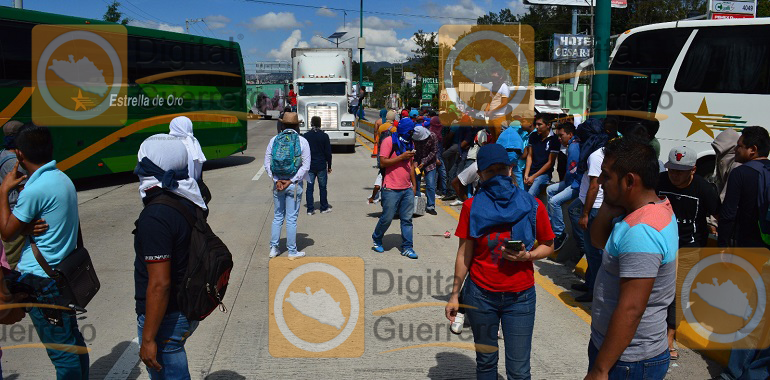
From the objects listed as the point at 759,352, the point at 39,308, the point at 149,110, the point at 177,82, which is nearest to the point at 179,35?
the point at 177,82

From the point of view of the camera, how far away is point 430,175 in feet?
37.0

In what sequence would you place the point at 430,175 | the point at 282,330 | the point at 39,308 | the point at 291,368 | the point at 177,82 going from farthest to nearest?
the point at 177,82 < the point at 430,175 < the point at 282,330 < the point at 291,368 < the point at 39,308

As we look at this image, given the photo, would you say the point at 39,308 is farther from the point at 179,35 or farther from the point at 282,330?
the point at 179,35

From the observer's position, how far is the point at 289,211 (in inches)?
312

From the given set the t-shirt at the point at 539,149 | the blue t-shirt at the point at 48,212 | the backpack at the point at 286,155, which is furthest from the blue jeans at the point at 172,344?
the t-shirt at the point at 539,149

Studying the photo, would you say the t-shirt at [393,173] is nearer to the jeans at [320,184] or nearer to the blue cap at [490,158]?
the jeans at [320,184]

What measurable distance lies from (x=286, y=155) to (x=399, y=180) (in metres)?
1.43

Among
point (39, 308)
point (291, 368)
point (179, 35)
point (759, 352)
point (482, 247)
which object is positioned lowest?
point (291, 368)

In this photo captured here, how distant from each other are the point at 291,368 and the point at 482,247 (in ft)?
6.48

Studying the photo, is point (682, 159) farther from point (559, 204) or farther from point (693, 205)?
point (559, 204)

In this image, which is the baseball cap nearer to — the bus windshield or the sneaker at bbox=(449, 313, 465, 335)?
the sneaker at bbox=(449, 313, 465, 335)

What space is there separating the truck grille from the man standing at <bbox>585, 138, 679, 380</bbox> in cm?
2087

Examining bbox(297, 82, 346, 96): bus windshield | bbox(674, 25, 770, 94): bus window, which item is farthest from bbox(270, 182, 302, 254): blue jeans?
bbox(297, 82, 346, 96): bus windshield

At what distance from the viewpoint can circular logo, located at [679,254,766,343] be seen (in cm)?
486
